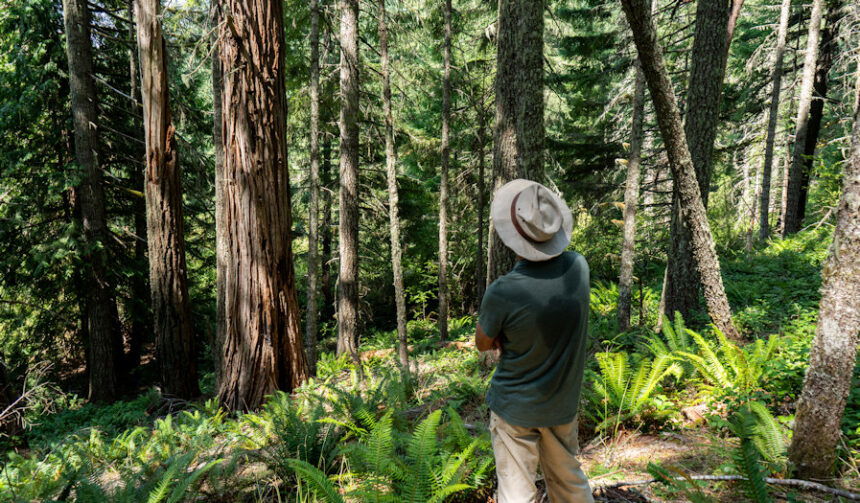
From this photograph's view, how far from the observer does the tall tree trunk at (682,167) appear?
15.4 ft

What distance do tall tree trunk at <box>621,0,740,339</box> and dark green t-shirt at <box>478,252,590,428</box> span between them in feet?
11.3

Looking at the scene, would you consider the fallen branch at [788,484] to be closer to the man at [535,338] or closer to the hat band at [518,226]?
the man at [535,338]

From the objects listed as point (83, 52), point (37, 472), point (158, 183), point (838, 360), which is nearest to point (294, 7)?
point (83, 52)

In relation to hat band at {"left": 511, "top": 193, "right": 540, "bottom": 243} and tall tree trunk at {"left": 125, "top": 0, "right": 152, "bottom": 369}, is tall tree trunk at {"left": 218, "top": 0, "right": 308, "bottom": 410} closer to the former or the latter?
hat band at {"left": 511, "top": 193, "right": 540, "bottom": 243}

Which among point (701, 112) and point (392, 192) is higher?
point (701, 112)

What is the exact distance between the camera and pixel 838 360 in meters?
2.81

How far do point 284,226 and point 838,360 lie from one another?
5748mm

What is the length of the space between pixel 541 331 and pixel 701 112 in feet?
18.9

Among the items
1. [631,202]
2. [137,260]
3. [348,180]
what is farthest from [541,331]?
[137,260]

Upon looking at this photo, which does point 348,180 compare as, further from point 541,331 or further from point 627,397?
point 541,331

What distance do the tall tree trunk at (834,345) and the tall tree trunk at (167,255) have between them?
916 centimetres

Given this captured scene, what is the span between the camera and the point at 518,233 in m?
2.38

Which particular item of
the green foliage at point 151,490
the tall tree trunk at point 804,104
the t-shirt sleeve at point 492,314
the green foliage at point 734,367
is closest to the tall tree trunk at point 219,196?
the green foliage at point 151,490

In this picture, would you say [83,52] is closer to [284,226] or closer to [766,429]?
[284,226]
